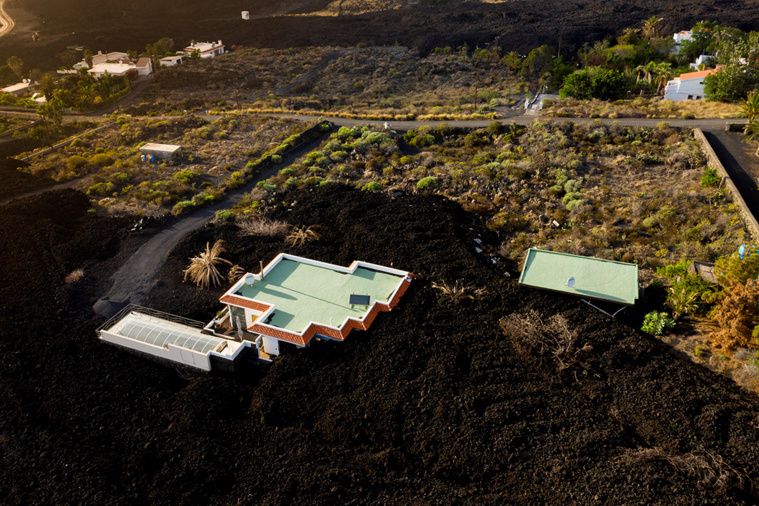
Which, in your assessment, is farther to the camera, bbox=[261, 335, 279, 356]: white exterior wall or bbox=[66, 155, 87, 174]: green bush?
bbox=[66, 155, 87, 174]: green bush

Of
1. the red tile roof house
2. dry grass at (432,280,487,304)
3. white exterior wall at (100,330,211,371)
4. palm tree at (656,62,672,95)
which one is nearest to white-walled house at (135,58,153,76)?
the red tile roof house

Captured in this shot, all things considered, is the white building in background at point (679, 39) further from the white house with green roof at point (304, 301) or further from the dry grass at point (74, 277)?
the dry grass at point (74, 277)

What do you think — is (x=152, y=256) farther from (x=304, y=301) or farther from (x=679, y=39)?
(x=679, y=39)

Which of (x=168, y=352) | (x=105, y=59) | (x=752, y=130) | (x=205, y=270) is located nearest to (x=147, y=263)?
Answer: (x=205, y=270)

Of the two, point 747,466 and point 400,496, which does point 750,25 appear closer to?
point 747,466

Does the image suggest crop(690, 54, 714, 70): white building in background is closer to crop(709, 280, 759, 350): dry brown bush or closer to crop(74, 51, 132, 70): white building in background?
crop(709, 280, 759, 350): dry brown bush

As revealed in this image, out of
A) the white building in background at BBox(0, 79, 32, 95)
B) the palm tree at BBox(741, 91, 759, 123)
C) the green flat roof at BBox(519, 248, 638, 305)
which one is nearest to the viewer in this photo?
the green flat roof at BBox(519, 248, 638, 305)

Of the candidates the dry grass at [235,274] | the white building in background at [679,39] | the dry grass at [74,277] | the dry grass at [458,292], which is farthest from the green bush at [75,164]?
the white building in background at [679,39]
